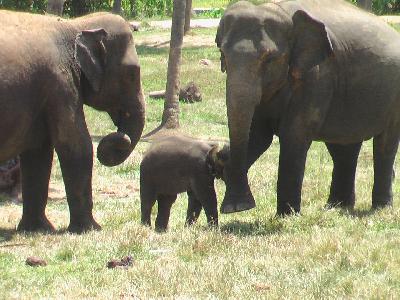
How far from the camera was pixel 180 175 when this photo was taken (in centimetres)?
1191

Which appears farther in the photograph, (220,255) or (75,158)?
(75,158)

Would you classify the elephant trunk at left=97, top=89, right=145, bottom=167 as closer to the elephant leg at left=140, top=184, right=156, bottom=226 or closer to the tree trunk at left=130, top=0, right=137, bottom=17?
the elephant leg at left=140, top=184, right=156, bottom=226

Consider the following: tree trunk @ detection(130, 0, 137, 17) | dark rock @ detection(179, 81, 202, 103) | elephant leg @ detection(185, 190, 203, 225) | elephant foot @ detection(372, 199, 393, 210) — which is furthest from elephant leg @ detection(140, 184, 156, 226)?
tree trunk @ detection(130, 0, 137, 17)

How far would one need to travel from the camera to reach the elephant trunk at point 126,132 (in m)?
11.4

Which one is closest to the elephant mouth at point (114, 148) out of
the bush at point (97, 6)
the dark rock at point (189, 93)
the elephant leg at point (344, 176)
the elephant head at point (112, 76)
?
the elephant head at point (112, 76)

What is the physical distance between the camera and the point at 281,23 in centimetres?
1072

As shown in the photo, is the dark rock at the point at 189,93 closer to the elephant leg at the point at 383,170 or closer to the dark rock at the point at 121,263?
the elephant leg at the point at 383,170

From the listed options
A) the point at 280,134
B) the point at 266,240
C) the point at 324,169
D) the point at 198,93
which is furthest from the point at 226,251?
the point at 198,93

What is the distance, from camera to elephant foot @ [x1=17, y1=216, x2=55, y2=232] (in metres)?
11.3

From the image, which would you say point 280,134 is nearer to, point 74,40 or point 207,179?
point 207,179

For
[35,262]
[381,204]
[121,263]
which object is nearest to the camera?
[121,263]

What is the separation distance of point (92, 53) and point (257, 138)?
1947mm

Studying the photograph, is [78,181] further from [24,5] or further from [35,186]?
[24,5]

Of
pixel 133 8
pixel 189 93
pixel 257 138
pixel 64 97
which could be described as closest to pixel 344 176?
pixel 257 138
